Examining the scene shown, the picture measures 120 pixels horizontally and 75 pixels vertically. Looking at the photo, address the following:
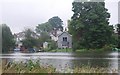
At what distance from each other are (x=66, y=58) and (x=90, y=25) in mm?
439

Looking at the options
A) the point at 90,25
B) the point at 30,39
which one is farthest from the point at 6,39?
the point at 90,25

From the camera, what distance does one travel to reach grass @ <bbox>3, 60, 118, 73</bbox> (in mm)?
2861

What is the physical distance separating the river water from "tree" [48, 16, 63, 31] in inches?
10.3

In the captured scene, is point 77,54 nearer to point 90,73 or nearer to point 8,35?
point 90,73

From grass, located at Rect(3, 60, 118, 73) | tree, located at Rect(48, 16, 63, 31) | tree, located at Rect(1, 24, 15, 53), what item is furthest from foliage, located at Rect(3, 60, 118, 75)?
tree, located at Rect(48, 16, 63, 31)

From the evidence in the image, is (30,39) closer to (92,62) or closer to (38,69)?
(38,69)

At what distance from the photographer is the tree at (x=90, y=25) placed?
2.75 m

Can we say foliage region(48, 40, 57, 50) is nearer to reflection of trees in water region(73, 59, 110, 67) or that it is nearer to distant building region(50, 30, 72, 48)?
distant building region(50, 30, 72, 48)

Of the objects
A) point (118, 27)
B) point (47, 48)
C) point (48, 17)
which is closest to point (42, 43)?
point (47, 48)

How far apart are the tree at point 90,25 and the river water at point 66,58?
0.18 metres

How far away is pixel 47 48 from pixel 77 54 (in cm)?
31

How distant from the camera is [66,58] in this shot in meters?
3.03

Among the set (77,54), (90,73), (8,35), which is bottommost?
(90,73)

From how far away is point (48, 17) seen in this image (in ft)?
9.53
